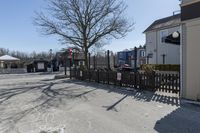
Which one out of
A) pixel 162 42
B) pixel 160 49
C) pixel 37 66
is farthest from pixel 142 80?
pixel 37 66

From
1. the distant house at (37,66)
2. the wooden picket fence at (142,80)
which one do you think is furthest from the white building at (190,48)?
the distant house at (37,66)

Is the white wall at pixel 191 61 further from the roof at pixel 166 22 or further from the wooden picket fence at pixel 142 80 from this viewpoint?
the roof at pixel 166 22

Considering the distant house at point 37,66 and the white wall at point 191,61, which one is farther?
the distant house at point 37,66

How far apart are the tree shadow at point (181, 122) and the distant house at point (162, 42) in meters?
22.0

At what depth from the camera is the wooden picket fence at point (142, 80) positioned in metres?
11.4

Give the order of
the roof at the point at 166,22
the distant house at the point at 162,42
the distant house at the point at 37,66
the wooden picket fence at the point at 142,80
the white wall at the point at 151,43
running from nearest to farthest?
the wooden picket fence at the point at 142,80 < the distant house at the point at 162,42 < the roof at the point at 166,22 < the white wall at the point at 151,43 < the distant house at the point at 37,66

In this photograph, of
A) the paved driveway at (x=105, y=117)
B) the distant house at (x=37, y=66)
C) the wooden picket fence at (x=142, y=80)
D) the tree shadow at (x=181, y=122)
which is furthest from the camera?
the distant house at (x=37, y=66)

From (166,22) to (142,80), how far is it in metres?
21.2

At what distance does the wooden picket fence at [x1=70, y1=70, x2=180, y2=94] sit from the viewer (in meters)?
11.4

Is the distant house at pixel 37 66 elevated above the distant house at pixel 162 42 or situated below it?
below

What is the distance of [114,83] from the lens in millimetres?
16078

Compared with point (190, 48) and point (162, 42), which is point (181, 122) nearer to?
point (190, 48)

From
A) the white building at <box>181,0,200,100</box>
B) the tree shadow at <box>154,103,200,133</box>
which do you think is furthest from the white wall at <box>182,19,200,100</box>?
the tree shadow at <box>154,103,200,133</box>

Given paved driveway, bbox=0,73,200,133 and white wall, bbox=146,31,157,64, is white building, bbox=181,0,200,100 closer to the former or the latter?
paved driveway, bbox=0,73,200,133
